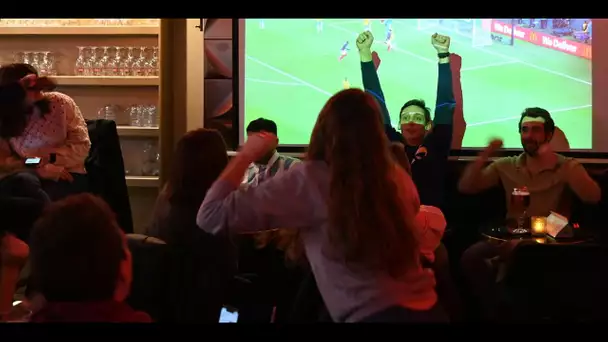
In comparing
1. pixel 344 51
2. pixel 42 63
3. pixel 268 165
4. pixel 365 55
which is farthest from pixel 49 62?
pixel 365 55

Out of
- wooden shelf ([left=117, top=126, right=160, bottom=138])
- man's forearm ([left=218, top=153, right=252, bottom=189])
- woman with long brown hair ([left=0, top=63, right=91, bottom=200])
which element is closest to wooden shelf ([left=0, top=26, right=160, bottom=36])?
wooden shelf ([left=117, top=126, right=160, bottom=138])

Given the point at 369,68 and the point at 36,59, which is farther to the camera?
the point at 36,59

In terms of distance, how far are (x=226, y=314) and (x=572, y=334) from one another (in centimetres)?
122

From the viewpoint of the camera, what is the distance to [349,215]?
69.9 inches

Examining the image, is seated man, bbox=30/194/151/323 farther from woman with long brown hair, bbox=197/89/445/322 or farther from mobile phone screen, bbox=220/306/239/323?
mobile phone screen, bbox=220/306/239/323

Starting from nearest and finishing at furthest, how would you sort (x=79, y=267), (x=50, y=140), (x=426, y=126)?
(x=79, y=267)
(x=50, y=140)
(x=426, y=126)

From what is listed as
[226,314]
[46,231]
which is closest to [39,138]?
[226,314]

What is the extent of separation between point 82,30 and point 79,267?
2990mm

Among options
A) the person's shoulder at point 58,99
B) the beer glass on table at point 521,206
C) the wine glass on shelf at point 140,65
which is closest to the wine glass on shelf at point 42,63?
the wine glass on shelf at point 140,65

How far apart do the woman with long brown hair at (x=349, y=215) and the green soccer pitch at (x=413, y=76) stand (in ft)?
7.34

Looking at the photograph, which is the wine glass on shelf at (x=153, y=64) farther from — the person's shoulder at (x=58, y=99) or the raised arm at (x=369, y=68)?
the raised arm at (x=369, y=68)

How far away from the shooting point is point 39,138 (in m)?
3.46

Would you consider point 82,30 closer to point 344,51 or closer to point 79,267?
point 344,51
